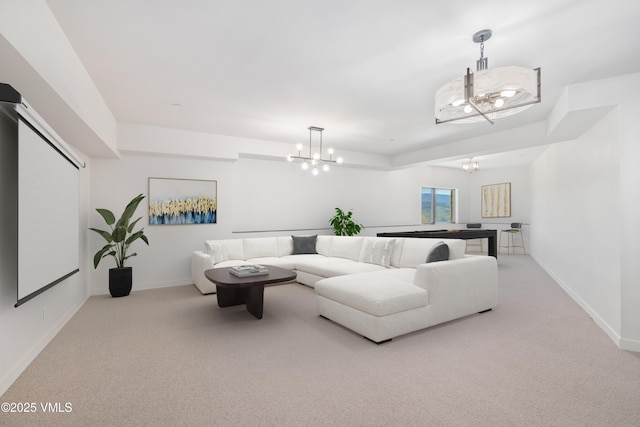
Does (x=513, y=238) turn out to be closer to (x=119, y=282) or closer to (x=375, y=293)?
(x=375, y=293)

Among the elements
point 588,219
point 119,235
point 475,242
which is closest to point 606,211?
point 588,219

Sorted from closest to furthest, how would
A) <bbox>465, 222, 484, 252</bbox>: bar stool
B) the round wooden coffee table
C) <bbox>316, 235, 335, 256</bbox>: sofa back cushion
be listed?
the round wooden coffee table, <bbox>316, 235, 335, 256</bbox>: sofa back cushion, <bbox>465, 222, 484, 252</bbox>: bar stool

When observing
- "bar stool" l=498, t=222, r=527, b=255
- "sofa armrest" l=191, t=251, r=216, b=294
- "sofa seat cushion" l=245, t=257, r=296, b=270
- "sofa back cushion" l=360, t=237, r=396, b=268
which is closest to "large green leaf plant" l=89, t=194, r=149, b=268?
"sofa armrest" l=191, t=251, r=216, b=294

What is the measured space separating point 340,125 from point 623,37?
3.48 m

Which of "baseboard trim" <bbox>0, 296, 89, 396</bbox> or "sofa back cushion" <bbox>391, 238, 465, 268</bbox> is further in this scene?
"sofa back cushion" <bbox>391, 238, 465, 268</bbox>

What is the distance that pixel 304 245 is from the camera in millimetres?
6414

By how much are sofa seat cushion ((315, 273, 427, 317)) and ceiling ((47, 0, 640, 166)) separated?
7.30 ft

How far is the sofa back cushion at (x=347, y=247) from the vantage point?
18.4 feet

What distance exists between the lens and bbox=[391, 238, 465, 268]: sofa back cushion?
4188 mm

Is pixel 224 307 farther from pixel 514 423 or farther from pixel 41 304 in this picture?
pixel 514 423

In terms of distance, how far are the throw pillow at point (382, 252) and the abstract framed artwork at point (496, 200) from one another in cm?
688

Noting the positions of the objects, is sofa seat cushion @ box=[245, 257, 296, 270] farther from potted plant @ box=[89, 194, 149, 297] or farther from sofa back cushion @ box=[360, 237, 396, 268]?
potted plant @ box=[89, 194, 149, 297]

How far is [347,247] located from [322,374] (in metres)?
3.46

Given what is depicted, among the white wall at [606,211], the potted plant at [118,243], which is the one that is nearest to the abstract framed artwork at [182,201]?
the potted plant at [118,243]
